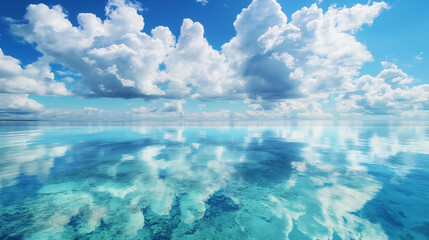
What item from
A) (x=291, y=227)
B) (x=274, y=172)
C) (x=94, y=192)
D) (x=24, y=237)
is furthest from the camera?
(x=274, y=172)

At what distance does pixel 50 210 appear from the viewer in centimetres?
955

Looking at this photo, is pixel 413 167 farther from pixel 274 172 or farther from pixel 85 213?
pixel 85 213

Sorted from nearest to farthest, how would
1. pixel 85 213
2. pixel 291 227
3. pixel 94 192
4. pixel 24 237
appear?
1. pixel 24 237
2. pixel 291 227
3. pixel 85 213
4. pixel 94 192

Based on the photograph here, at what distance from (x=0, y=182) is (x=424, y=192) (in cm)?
3181

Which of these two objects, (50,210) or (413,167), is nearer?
(50,210)

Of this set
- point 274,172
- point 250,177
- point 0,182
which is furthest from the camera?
point 274,172

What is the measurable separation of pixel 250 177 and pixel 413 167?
18.2 m

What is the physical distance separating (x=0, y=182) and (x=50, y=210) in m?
8.97

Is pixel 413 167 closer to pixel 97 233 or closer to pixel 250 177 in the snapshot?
pixel 250 177

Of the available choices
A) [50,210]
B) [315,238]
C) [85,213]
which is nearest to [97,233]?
[85,213]

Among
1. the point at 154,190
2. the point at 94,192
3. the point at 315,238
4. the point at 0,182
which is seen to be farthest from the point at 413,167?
the point at 0,182

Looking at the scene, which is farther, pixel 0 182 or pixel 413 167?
pixel 413 167

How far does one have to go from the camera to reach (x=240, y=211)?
9.58 meters

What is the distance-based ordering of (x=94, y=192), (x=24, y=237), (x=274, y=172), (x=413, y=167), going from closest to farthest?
(x=24, y=237) < (x=94, y=192) < (x=274, y=172) < (x=413, y=167)
